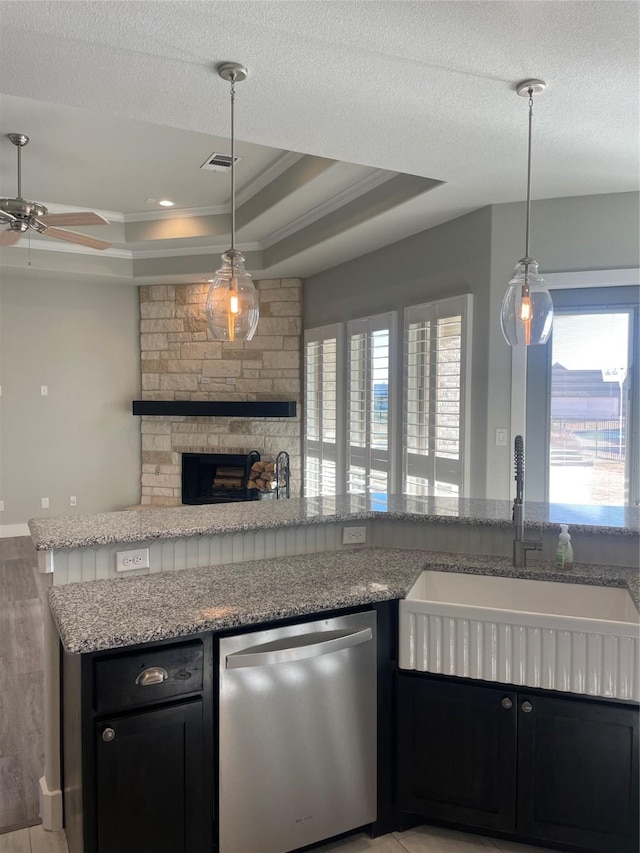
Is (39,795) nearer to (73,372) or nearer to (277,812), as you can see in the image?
(277,812)

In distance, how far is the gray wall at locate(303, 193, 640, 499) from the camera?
3797mm

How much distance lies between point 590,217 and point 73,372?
208 inches

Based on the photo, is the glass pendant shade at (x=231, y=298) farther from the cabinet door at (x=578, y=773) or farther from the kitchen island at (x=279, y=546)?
the cabinet door at (x=578, y=773)

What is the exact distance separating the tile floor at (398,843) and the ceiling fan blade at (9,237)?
11.7ft

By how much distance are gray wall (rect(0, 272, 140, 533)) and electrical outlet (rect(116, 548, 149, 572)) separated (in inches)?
195

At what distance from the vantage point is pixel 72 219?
4000mm

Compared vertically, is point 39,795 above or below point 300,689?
below

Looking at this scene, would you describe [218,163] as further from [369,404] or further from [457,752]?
[457,752]

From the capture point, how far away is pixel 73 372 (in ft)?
22.2

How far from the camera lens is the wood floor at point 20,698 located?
2.42 meters

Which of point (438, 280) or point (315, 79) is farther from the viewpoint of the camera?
point (438, 280)

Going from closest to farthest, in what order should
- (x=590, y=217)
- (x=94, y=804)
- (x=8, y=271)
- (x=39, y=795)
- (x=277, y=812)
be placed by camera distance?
(x=94, y=804)
(x=277, y=812)
(x=39, y=795)
(x=590, y=217)
(x=8, y=271)

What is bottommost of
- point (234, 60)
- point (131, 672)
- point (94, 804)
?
point (94, 804)

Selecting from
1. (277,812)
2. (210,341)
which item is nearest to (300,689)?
(277,812)
